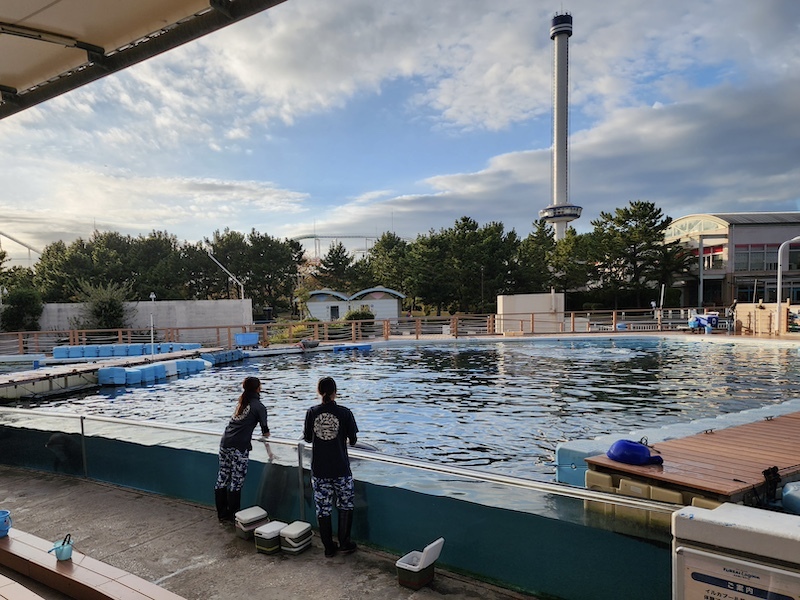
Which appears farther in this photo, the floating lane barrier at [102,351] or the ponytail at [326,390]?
Result: the floating lane barrier at [102,351]

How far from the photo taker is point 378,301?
1448 inches

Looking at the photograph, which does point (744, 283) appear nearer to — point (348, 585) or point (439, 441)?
point (439, 441)

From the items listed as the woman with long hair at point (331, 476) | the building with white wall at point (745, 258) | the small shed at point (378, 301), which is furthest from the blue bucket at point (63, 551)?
the building with white wall at point (745, 258)

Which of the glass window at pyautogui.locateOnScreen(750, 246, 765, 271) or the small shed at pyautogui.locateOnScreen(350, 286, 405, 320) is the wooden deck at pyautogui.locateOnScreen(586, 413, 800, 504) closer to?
the small shed at pyautogui.locateOnScreen(350, 286, 405, 320)

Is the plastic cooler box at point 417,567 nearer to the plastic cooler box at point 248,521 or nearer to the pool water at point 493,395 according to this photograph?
the plastic cooler box at point 248,521

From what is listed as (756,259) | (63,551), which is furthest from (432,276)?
(63,551)

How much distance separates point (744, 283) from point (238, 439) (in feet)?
173

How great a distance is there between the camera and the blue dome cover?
4.39 meters

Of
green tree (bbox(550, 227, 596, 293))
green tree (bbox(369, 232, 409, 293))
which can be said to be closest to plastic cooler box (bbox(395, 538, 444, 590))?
green tree (bbox(369, 232, 409, 293))

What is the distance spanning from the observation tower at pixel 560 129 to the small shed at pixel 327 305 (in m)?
34.4

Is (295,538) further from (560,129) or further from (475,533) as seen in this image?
(560,129)

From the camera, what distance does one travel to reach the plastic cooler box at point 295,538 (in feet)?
13.0

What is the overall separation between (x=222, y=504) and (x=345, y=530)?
1.24 metres

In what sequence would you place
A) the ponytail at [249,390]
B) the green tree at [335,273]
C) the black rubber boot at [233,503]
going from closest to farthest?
the black rubber boot at [233,503]
the ponytail at [249,390]
the green tree at [335,273]
